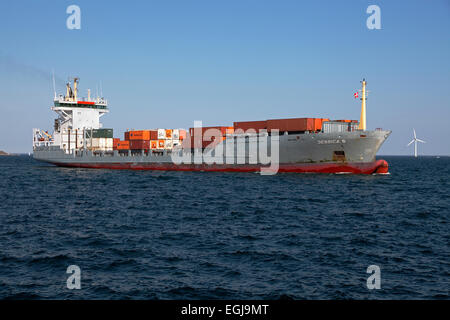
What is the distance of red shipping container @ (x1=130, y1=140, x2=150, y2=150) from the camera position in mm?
65250

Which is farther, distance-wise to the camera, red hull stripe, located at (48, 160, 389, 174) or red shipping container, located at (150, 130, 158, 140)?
red shipping container, located at (150, 130, 158, 140)

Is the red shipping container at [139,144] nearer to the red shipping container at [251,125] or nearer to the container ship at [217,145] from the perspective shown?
the container ship at [217,145]

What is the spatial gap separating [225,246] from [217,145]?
132 feet

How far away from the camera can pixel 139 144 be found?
66188mm

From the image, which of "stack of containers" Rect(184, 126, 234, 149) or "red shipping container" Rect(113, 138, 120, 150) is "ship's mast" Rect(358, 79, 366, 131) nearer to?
"stack of containers" Rect(184, 126, 234, 149)

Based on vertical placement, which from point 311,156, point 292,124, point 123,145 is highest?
point 292,124

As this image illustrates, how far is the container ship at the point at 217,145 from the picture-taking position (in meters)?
48.0

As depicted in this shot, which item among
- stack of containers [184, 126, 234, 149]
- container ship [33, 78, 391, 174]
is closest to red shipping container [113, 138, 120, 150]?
container ship [33, 78, 391, 174]

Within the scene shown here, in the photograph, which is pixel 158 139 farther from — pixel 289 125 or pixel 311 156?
pixel 311 156

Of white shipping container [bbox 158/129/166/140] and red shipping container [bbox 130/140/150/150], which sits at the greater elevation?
white shipping container [bbox 158/129/166/140]

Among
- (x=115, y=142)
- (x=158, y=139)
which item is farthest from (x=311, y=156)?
(x=115, y=142)

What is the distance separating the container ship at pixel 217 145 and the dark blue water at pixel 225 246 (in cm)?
1563

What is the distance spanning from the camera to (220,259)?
1527 cm

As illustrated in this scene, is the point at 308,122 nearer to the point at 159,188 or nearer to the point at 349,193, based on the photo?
the point at 349,193
